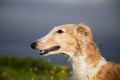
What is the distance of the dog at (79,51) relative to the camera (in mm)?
6012

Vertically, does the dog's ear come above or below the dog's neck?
above

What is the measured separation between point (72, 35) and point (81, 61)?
0.31 meters

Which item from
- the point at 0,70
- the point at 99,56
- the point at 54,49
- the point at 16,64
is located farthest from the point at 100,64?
the point at 16,64

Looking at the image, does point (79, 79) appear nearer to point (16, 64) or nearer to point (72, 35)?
point (72, 35)

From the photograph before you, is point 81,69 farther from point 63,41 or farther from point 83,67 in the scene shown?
point 63,41

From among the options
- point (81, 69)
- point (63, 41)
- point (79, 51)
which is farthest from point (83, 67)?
point (63, 41)

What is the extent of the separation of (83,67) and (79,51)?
184mm

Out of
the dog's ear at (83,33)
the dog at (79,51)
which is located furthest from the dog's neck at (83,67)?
the dog's ear at (83,33)

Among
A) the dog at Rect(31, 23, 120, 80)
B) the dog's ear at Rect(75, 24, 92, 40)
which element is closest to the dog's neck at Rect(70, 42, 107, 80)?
the dog at Rect(31, 23, 120, 80)

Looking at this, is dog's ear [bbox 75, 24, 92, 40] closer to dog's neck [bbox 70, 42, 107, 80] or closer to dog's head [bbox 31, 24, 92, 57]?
dog's head [bbox 31, 24, 92, 57]

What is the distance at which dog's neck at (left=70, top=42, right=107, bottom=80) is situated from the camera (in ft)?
19.7

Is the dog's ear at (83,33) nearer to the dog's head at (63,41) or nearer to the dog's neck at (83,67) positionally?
the dog's head at (63,41)

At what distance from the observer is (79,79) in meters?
6.09

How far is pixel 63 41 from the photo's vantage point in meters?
6.05
